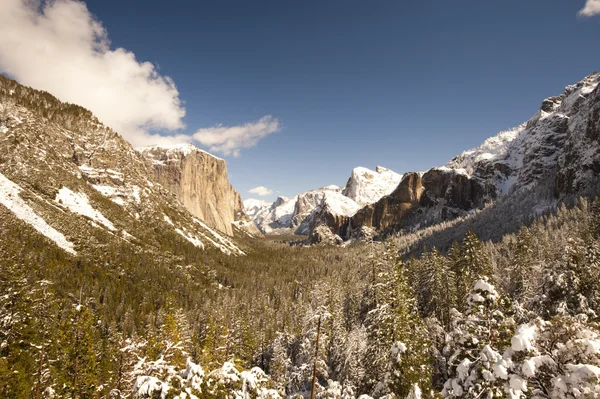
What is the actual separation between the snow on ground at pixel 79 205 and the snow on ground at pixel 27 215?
2084cm

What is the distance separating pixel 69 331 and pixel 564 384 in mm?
35434

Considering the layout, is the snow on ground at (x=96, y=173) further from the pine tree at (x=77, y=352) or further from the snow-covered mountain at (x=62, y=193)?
the pine tree at (x=77, y=352)

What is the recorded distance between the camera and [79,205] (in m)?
150

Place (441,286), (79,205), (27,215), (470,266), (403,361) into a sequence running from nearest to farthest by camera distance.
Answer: (403,361) < (470,266) < (441,286) < (27,215) < (79,205)

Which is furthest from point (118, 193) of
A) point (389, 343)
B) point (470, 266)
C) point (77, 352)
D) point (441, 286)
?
point (389, 343)

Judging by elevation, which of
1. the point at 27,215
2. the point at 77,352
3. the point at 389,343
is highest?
the point at 27,215

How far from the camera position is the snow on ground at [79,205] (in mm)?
144750

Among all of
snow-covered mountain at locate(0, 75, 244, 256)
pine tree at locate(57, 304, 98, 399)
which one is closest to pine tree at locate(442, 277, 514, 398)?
pine tree at locate(57, 304, 98, 399)

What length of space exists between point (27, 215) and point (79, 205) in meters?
34.4

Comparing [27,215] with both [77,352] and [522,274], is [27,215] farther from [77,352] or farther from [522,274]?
[522,274]

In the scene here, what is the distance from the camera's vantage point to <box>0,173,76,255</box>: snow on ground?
11462 centimetres

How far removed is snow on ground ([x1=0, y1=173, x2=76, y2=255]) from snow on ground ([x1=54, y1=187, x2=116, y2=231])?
20838 millimetres

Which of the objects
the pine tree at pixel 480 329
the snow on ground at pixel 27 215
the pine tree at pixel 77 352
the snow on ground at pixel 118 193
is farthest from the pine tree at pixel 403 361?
the snow on ground at pixel 118 193

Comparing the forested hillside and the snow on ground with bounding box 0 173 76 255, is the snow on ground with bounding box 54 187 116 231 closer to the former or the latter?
the snow on ground with bounding box 0 173 76 255
